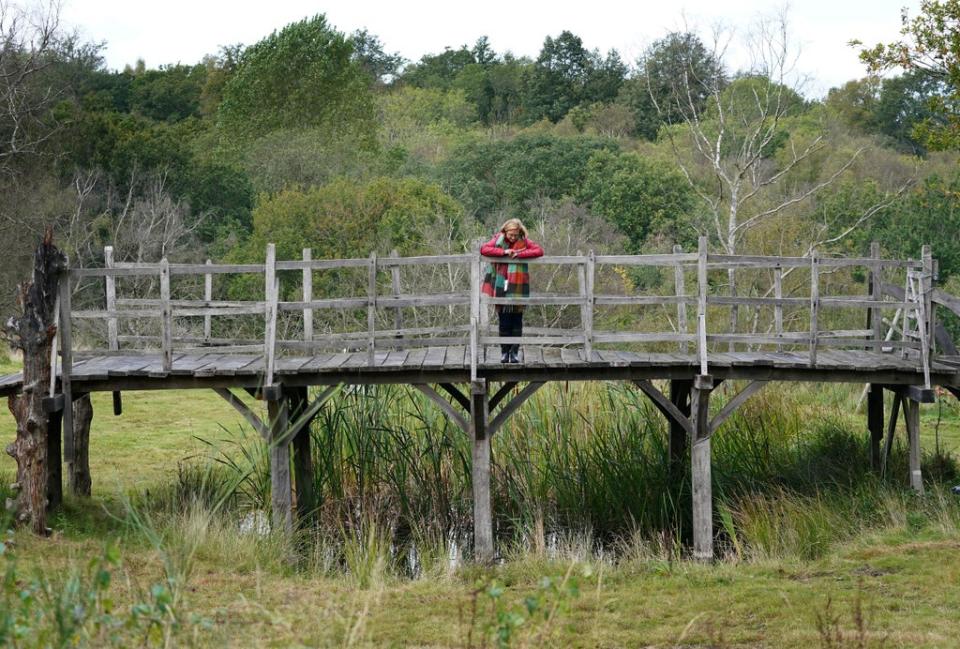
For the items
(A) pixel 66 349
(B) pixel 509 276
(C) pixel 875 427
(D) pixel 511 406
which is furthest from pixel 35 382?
(C) pixel 875 427

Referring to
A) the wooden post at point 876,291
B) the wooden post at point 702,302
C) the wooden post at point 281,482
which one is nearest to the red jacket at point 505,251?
the wooden post at point 702,302

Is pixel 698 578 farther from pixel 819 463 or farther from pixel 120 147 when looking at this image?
pixel 120 147

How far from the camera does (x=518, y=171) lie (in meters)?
39.2

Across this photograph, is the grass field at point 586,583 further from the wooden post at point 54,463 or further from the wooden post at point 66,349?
the wooden post at point 66,349

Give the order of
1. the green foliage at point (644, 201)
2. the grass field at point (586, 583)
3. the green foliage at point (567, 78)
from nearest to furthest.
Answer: the grass field at point (586, 583) < the green foliage at point (644, 201) < the green foliage at point (567, 78)

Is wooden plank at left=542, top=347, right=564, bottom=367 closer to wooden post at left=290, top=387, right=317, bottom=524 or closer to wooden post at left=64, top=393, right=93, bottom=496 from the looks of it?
wooden post at left=290, top=387, right=317, bottom=524

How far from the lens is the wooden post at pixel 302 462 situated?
549 inches

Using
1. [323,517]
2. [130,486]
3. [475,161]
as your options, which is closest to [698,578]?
[323,517]

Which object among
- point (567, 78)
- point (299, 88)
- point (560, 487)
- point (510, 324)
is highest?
point (567, 78)

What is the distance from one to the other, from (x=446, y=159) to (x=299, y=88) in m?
8.33

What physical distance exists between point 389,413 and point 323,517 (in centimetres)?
248

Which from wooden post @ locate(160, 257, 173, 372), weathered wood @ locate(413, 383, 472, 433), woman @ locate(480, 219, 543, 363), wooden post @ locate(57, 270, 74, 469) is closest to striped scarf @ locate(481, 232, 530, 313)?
woman @ locate(480, 219, 543, 363)

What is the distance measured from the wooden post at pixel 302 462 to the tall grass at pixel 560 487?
0.14 metres

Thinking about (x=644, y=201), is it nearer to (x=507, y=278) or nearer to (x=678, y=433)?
(x=678, y=433)
